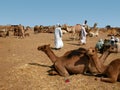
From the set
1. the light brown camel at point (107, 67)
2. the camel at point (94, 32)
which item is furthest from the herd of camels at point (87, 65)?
the camel at point (94, 32)

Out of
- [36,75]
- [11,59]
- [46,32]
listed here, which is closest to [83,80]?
[36,75]

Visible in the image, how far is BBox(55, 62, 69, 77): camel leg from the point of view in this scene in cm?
1087

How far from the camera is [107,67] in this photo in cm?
998

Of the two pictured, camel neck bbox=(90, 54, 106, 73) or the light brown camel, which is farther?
camel neck bbox=(90, 54, 106, 73)

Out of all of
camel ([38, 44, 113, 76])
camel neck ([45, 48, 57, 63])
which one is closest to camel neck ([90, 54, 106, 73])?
camel ([38, 44, 113, 76])

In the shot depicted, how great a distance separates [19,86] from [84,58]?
2535mm

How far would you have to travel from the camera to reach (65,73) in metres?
10.9

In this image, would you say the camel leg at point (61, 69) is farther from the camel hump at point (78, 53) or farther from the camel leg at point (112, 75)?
the camel leg at point (112, 75)

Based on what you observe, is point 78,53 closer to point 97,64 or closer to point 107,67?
point 97,64

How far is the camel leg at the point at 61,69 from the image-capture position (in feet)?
35.7

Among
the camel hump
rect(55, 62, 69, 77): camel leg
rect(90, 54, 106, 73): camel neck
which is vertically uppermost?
the camel hump

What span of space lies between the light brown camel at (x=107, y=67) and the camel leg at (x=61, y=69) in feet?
3.11

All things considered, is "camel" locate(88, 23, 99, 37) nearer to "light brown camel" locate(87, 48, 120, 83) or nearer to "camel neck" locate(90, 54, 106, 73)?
"light brown camel" locate(87, 48, 120, 83)

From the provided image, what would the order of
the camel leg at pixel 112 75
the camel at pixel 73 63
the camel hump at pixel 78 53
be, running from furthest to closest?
the camel hump at pixel 78 53
the camel at pixel 73 63
the camel leg at pixel 112 75
